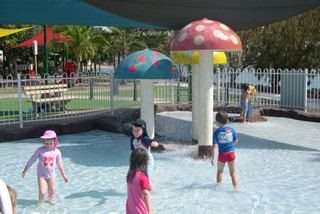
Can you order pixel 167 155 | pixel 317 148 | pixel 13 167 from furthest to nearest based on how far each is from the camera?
pixel 317 148 < pixel 167 155 < pixel 13 167

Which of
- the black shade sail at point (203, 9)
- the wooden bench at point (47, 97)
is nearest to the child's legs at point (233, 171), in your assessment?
the black shade sail at point (203, 9)

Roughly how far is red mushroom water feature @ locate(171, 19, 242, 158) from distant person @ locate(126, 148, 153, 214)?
164 inches

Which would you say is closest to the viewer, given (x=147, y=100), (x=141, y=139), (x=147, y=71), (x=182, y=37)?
(x=141, y=139)

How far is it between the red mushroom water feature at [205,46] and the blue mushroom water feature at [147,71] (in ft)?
2.03

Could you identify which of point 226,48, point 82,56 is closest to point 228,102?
point 226,48

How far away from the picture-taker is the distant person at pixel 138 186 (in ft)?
13.1

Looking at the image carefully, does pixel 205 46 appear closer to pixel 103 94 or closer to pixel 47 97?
pixel 47 97

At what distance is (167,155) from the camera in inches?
355

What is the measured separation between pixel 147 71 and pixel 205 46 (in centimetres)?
138

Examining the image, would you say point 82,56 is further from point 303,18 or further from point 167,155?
point 167,155

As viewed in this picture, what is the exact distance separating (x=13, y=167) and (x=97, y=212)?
3187mm

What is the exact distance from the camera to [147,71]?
28.3ft

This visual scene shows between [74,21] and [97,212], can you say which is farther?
[74,21]

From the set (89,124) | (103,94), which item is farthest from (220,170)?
(103,94)
